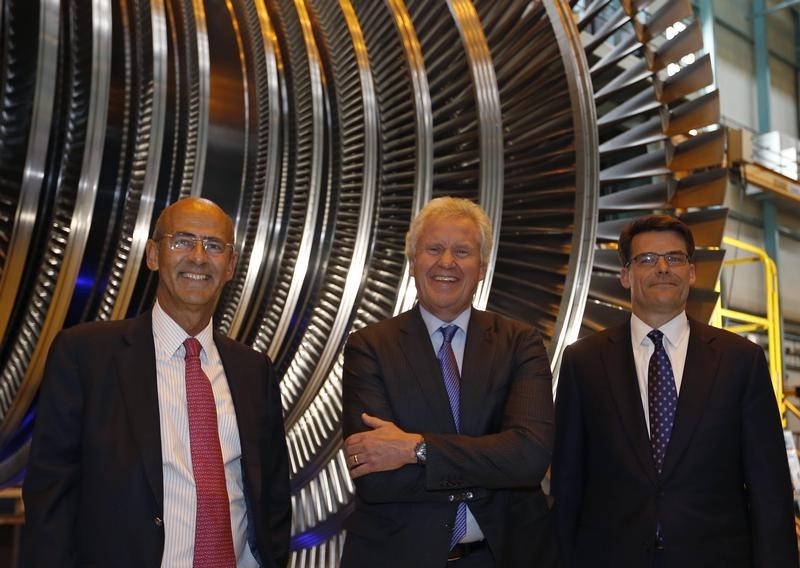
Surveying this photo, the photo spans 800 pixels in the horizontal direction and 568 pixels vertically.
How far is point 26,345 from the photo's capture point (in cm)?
224

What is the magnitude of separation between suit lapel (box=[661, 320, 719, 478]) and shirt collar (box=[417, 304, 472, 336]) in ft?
1.51

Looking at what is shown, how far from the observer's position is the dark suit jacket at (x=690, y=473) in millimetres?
1616

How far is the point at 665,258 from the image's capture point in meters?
1.75

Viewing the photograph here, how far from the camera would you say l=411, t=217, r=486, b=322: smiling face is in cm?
157

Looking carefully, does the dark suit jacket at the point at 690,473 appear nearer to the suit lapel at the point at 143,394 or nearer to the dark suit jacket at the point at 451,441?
the dark suit jacket at the point at 451,441

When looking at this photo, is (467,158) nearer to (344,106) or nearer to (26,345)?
(344,106)

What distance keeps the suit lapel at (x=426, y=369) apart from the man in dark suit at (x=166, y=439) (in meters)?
0.28

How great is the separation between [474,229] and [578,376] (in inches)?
18.4

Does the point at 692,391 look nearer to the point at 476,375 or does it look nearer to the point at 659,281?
the point at 659,281

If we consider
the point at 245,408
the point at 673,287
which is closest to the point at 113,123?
the point at 245,408

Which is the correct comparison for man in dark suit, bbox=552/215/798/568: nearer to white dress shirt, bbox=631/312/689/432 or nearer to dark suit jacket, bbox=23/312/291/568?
white dress shirt, bbox=631/312/689/432

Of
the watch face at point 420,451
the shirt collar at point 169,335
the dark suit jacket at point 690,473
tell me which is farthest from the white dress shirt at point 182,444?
the dark suit jacket at point 690,473

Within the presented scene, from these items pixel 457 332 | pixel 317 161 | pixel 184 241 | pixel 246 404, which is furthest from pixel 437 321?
pixel 317 161

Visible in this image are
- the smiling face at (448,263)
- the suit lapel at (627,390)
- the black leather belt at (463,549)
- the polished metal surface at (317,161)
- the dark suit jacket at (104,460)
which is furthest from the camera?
the polished metal surface at (317,161)
